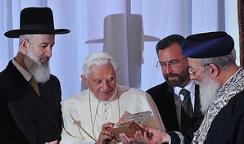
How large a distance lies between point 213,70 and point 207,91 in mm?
186

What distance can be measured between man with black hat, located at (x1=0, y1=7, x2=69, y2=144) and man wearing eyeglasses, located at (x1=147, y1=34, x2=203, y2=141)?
21.6 inches

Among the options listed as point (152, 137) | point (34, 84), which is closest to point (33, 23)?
point (34, 84)

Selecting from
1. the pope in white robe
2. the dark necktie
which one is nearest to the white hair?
the pope in white robe

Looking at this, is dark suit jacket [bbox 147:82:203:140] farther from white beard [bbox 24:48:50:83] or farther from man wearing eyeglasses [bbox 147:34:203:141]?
white beard [bbox 24:48:50:83]

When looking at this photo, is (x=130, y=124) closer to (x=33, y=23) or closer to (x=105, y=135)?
(x=105, y=135)

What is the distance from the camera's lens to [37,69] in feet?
8.59

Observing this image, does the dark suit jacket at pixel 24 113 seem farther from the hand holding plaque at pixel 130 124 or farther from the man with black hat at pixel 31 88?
the hand holding plaque at pixel 130 124

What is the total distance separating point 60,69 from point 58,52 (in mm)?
95

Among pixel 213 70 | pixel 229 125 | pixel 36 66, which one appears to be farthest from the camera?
pixel 36 66

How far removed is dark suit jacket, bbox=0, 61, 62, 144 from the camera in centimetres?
247

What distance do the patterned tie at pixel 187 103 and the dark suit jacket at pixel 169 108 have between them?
Answer: 0.04 meters

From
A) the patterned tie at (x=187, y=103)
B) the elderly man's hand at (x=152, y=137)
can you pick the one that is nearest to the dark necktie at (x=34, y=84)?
the elderly man's hand at (x=152, y=137)

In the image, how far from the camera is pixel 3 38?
2.89 metres

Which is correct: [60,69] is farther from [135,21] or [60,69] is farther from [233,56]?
[233,56]
